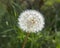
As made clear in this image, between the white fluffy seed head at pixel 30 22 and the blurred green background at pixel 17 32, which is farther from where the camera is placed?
the blurred green background at pixel 17 32

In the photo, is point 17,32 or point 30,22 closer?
point 30,22

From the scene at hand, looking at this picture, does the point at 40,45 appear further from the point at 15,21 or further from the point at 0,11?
the point at 0,11

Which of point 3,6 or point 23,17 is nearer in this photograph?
point 23,17

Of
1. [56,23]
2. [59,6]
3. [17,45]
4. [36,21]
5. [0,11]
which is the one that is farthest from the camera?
[59,6]

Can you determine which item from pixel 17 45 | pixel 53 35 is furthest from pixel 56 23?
pixel 17 45

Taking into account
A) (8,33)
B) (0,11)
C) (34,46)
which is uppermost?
(0,11)

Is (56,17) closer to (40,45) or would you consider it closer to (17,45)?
(40,45)

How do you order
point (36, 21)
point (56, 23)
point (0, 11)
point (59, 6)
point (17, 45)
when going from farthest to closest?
point (59, 6)
point (56, 23)
point (0, 11)
point (17, 45)
point (36, 21)

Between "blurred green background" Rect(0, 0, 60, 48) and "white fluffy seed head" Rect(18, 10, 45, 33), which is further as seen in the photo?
"blurred green background" Rect(0, 0, 60, 48)

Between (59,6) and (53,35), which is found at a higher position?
(59,6)
